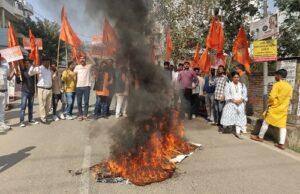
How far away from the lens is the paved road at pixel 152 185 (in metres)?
4.90

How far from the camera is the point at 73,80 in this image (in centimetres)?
1098

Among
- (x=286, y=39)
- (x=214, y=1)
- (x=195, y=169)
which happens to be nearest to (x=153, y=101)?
(x=195, y=169)

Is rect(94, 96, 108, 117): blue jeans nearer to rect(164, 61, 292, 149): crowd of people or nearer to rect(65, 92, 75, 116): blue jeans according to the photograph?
rect(65, 92, 75, 116): blue jeans

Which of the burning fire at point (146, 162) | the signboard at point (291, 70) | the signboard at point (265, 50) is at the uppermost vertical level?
the signboard at point (265, 50)

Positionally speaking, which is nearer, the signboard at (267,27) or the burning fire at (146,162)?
the burning fire at (146,162)

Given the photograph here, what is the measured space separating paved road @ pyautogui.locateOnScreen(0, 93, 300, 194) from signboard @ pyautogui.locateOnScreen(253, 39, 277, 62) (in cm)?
210

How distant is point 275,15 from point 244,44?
190 centimetres

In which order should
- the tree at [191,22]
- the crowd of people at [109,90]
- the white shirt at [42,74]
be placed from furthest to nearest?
1. the tree at [191,22]
2. the white shirt at [42,74]
3. the crowd of people at [109,90]

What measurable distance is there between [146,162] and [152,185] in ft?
1.59

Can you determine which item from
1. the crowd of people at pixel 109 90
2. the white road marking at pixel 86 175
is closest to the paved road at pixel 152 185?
the white road marking at pixel 86 175

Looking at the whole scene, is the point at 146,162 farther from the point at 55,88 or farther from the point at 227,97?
the point at 55,88

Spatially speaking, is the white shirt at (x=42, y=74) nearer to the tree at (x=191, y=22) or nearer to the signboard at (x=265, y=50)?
the signboard at (x=265, y=50)

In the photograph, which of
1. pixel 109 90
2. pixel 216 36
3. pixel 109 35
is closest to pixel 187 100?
pixel 216 36

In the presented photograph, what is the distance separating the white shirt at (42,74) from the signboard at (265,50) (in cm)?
568
